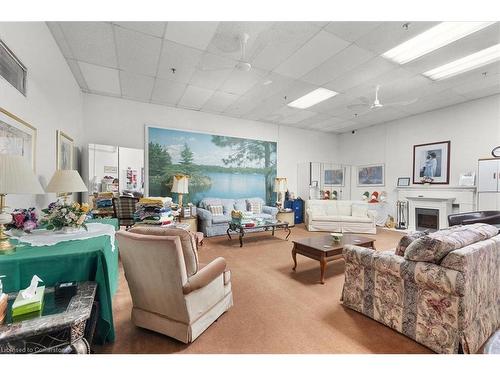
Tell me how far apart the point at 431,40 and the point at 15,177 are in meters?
4.63

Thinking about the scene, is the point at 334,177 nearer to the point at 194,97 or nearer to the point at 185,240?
the point at 194,97

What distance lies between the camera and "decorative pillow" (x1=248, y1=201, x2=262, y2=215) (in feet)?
20.6

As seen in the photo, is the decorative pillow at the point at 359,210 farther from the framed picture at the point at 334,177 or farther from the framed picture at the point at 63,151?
the framed picture at the point at 63,151

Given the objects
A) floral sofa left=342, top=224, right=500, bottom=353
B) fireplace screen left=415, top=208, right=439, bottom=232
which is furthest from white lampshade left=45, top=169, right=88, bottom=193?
fireplace screen left=415, top=208, right=439, bottom=232

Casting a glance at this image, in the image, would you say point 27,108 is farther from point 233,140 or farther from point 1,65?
point 233,140

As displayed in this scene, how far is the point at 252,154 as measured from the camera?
266 inches

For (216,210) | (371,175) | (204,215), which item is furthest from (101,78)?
(371,175)

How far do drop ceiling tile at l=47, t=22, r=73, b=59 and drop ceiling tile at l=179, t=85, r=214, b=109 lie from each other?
185 cm

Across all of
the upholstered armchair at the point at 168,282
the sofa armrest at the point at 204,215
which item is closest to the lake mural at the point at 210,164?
the sofa armrest at the point at 204,215

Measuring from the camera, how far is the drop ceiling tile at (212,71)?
3.43 m

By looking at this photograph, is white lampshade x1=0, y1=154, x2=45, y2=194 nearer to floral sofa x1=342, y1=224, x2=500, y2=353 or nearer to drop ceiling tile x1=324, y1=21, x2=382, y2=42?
floral sofa x1=342, y1=224, x2=500, y2=353

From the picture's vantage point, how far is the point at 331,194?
7738mm
